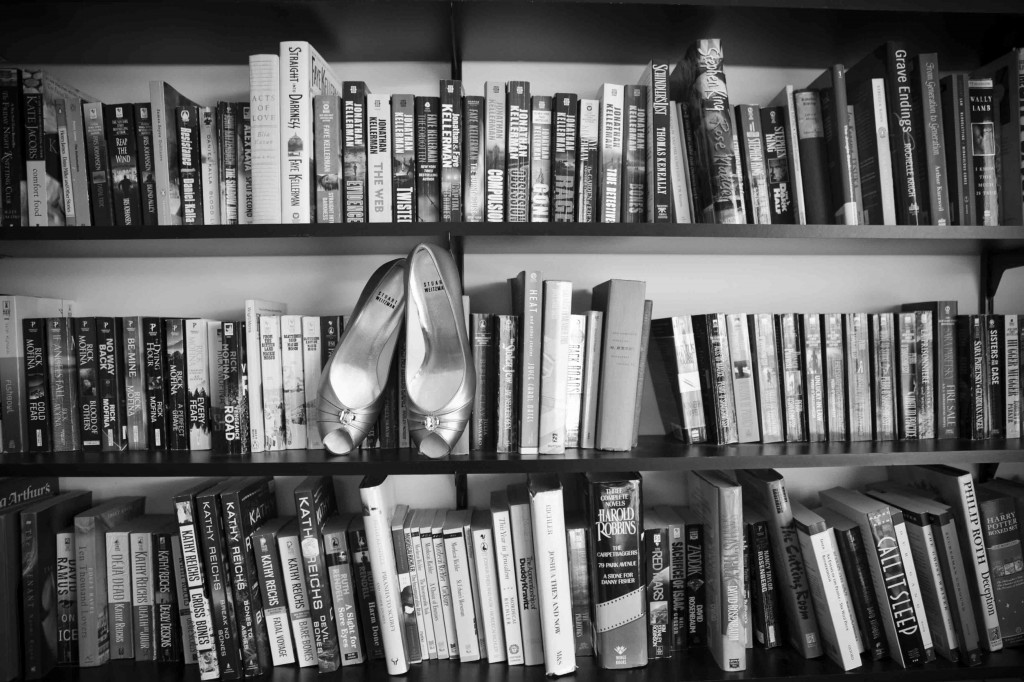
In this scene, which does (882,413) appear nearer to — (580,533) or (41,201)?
(580,533)

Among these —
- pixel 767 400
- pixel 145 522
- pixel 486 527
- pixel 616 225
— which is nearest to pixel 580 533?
pixel 486 527

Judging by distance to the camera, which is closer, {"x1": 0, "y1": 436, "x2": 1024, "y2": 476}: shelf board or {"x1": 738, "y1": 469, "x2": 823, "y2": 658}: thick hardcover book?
{"x1": 0, "y1": 436, "x2": 1024, "y2": 476}: shelf board

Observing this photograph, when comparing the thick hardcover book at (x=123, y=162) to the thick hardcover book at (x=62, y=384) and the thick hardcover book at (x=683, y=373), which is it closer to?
the thick hardcover book at (x=62, y=384)

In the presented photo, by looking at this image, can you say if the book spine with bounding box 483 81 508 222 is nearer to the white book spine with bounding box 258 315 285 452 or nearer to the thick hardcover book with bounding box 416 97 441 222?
the thick hardcover book with bounding box 416 97 441 222

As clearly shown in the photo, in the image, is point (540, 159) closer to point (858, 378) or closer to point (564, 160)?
point (564, 160)

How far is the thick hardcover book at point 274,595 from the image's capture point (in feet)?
3.15

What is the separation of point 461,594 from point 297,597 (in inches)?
11.3

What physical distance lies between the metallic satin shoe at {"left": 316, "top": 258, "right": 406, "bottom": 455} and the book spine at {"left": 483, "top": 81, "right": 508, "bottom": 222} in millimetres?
192

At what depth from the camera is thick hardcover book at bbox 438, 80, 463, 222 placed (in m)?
0.94

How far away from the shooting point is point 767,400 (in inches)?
38.7

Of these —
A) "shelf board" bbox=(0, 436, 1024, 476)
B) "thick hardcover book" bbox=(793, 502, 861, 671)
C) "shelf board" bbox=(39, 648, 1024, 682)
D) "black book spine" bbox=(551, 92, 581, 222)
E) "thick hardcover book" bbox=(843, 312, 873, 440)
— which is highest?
"black book spine" bbox=(551, 92, 581, 222)

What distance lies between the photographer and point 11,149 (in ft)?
3.06

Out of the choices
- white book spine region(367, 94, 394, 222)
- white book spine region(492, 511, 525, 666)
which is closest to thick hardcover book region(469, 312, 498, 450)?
white book spine region(492, 511, 525, 666)

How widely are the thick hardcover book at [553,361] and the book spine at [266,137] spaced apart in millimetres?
476
